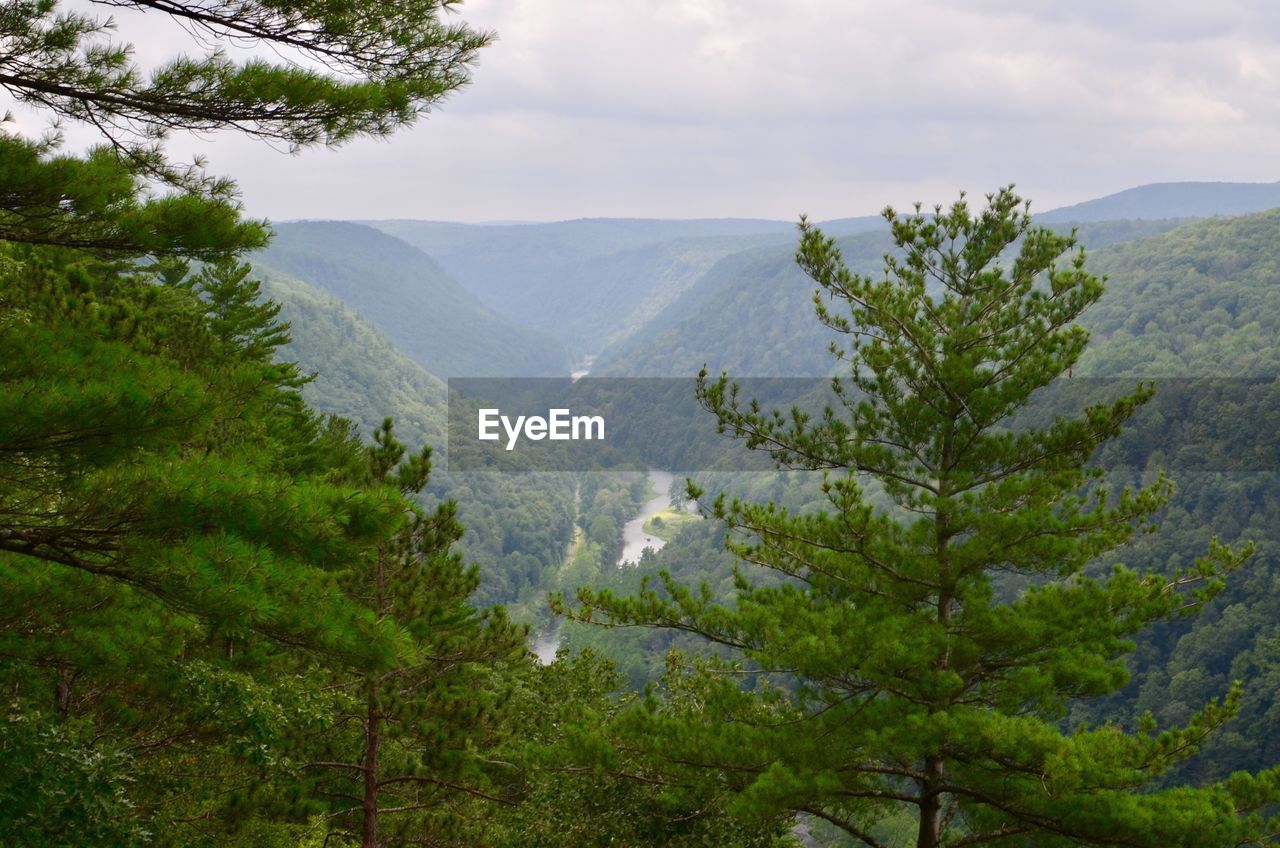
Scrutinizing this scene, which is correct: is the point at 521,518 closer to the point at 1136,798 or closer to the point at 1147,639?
the point at 1147,639

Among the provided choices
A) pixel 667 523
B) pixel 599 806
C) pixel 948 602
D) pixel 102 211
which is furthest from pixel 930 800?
pixel 667 523

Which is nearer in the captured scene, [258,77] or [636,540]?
[258,77]

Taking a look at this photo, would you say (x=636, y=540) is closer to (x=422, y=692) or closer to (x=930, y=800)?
(x=422, y=692)

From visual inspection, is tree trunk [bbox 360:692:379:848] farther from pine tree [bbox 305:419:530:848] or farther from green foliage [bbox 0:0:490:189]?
green foliage [bbox 0:0:490:189]

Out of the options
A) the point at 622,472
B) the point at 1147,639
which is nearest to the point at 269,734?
the point at 1147,639

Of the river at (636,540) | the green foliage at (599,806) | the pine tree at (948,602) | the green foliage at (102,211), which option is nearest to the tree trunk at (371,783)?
the green foliage at (599,806)

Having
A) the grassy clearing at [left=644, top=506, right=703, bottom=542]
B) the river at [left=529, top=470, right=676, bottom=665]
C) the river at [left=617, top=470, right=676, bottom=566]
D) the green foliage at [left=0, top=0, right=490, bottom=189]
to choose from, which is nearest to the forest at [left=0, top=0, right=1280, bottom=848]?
the green foliage at [left=0, top=0, right=490, bottom=189]

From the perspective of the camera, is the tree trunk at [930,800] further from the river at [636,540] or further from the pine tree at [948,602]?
the river at [636,540]
